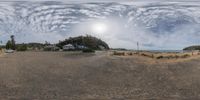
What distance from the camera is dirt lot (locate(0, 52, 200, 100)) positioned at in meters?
40.2

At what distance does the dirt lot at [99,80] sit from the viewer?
40219 mm

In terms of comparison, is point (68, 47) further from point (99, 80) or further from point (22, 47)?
point (99, 80)

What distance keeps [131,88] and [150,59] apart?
1033 cm

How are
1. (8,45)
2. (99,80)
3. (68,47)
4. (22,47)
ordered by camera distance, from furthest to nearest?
(22,47) → (8,45) → (68,47) → (99,80)

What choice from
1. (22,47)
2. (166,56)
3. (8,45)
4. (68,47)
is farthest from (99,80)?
(22,47)

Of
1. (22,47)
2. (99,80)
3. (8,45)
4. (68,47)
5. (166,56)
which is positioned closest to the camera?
(99,80)

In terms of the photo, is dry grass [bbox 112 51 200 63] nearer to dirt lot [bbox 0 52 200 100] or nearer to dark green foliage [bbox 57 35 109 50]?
dirt lot [bbox 0 52 200 100]

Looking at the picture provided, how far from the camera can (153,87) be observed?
141 feet

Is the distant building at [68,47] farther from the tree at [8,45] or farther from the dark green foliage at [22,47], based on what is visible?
the tree at [8,45]

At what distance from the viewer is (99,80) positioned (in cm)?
4481

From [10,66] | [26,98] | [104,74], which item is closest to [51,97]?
Answer: [26,98]

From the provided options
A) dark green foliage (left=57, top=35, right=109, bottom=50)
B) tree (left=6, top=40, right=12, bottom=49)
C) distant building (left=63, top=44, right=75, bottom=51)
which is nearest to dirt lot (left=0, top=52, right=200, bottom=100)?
dark green foliage (left=57, top=35, right=109, bottom=50)

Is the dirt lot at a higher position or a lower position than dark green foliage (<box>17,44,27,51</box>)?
lower

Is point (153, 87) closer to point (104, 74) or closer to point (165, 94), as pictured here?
point (165, 94)
